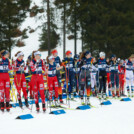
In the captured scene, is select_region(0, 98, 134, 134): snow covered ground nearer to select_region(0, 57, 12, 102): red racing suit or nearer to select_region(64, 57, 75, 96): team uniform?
select_region(0, 57, 12, 102): red racing suit

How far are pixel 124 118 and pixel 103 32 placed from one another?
2484 centimetres

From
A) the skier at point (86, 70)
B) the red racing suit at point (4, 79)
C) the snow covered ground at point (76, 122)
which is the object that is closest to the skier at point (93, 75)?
the skier at point (86, 70)

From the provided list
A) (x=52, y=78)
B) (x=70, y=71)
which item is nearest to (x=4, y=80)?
(x=52, y=78)

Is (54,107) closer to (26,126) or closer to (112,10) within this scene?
(26,126)

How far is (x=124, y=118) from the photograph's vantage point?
834 centimetres

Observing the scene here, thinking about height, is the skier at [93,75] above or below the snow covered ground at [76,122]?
above

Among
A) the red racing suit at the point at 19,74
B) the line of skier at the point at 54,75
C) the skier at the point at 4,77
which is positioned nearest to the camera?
the line of skier at the point at 54,75

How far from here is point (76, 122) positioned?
784cm

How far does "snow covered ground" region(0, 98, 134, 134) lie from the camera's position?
679cm

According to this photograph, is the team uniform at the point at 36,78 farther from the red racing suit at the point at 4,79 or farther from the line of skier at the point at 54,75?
the red racing suit at the point at 4,79

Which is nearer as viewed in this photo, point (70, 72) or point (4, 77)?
point (4, 77)

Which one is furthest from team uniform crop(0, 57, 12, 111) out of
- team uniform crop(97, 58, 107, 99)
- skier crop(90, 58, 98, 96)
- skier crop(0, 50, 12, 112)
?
team uniform crop(97, 58, 107, 99)

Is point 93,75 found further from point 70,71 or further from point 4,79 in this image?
point 4,79

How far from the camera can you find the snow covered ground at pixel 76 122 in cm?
679
